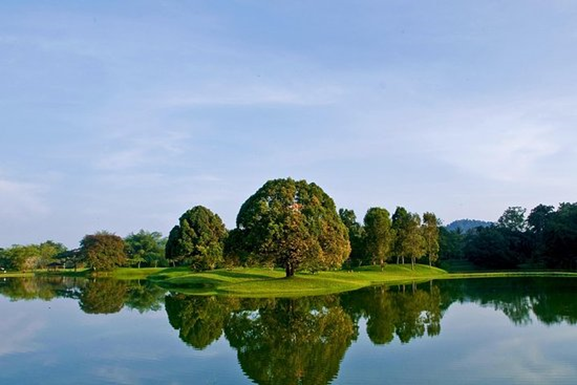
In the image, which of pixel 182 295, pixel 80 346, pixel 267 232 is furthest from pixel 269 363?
pixel 182 295

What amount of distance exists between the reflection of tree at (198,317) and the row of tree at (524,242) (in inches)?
3038

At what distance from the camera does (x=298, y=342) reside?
23859mm

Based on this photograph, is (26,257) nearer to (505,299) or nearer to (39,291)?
(39,291)

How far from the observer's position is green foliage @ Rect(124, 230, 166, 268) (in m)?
126

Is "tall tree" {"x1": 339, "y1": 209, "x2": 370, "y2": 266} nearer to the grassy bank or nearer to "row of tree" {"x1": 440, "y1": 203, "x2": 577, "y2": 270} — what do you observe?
the grassy bank

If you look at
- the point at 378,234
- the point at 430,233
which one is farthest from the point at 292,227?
the point at 430,233

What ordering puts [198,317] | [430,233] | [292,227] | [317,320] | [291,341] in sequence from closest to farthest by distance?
[291,341], [317,320], [198,317], [292,227], [430,233]

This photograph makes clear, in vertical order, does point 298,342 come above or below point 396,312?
below

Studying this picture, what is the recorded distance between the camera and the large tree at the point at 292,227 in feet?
167

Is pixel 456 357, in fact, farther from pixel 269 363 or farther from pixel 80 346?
pixel 80 346

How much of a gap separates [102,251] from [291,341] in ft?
292

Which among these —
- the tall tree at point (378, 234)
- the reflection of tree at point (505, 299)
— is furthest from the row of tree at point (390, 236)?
the reflection of tree at point (505, 299)

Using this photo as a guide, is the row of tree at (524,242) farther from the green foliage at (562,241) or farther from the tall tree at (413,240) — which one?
the tall tree at (413,240)

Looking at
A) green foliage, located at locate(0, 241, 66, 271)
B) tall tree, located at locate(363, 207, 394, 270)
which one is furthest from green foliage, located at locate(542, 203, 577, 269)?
green foliage, located at locate(0, 241, 66, 271)
